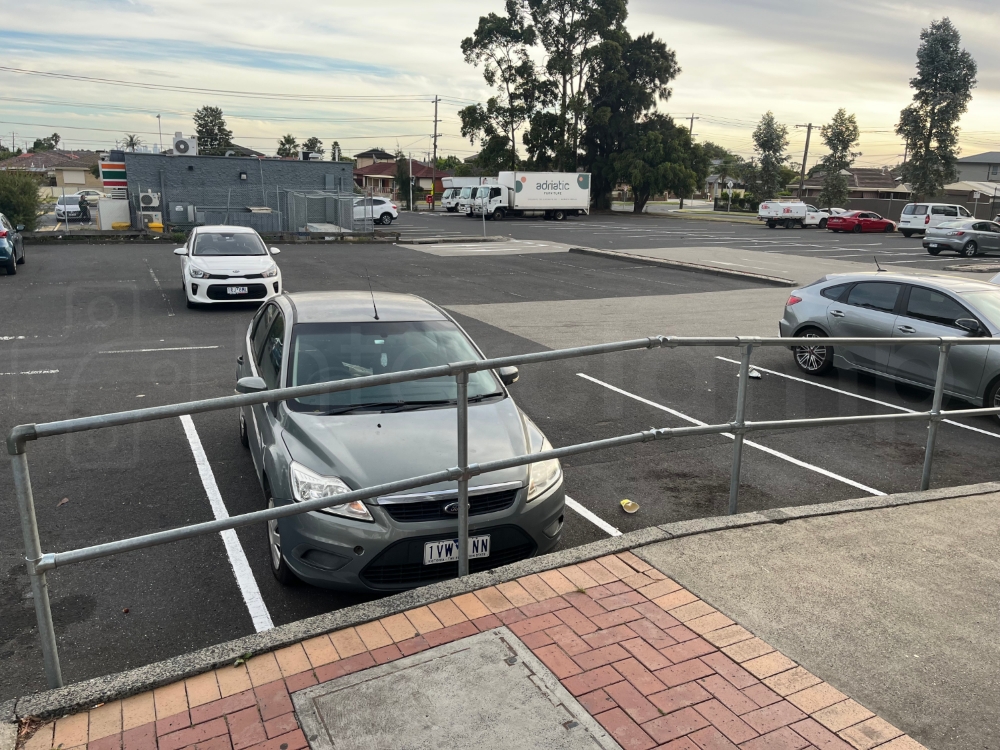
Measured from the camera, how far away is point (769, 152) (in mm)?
74812

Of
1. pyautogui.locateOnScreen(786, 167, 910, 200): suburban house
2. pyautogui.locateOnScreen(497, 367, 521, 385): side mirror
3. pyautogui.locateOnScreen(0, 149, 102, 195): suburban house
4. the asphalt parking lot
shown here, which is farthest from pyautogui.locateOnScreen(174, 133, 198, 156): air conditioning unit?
pyautogui.locateOnScreen(0, 149, 102, 195): suburban house

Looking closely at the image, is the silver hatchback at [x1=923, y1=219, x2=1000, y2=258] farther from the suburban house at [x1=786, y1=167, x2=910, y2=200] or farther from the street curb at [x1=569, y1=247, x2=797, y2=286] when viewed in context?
the suburban house at [x1=786, y1=167, x2=910, y2=200]

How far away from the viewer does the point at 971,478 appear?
24.0ft

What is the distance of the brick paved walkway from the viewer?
3143mm

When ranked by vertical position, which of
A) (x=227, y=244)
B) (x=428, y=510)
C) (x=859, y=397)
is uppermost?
(x=227, y=244)

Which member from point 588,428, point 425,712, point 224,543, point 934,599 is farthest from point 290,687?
point 588,428

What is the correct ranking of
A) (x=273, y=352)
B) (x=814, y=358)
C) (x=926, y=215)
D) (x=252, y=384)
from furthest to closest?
(x=926, y=215) → (x=814, y=358) → (x=273, y=352) → (x=252, y=384)

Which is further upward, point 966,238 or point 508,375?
point 508,375

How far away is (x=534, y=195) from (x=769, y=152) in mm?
32890

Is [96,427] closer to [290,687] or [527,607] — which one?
[290,687]

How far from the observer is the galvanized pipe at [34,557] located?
10.1 ft

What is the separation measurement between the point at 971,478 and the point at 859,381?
10.9 feet

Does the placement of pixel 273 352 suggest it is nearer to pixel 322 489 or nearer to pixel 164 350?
pixel 322 489

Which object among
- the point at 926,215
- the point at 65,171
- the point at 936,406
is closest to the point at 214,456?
the point at 936,406
